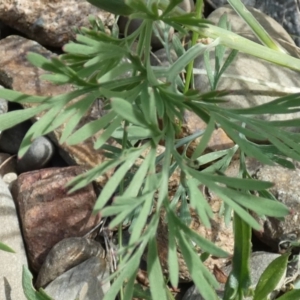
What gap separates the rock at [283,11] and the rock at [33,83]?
29.5 inches

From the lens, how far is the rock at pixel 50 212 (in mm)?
1773

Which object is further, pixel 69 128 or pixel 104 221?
pixel 104 221

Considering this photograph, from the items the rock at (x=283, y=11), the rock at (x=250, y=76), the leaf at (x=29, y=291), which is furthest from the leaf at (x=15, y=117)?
the rock at (x=283, y=11)

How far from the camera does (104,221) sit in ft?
5.77

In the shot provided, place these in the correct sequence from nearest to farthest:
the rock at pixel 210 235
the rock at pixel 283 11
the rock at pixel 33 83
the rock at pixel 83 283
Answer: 1. the rock at pixel 83 283
2. the rock at pixel 210 235
3. the rock at pixel 33 83
4. the rock at pixel 283 11

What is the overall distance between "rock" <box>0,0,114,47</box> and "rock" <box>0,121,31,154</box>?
37 centimetres

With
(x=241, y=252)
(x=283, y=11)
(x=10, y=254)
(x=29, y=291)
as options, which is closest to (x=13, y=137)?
(x=10, y=254)

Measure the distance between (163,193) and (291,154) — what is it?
278 millimetres

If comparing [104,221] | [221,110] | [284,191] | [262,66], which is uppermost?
[221,110]

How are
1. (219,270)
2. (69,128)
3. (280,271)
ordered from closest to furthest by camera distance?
1. (69,128)
2. (280,271)
3. (219,270)

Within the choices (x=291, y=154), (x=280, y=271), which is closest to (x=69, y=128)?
(x=291, y=154)

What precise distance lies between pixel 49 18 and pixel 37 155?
539 mm

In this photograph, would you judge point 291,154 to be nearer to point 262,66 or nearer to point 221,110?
point 221,110

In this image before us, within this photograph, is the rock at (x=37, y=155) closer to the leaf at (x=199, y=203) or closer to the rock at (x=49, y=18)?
the rock at (x=49, y=18)
